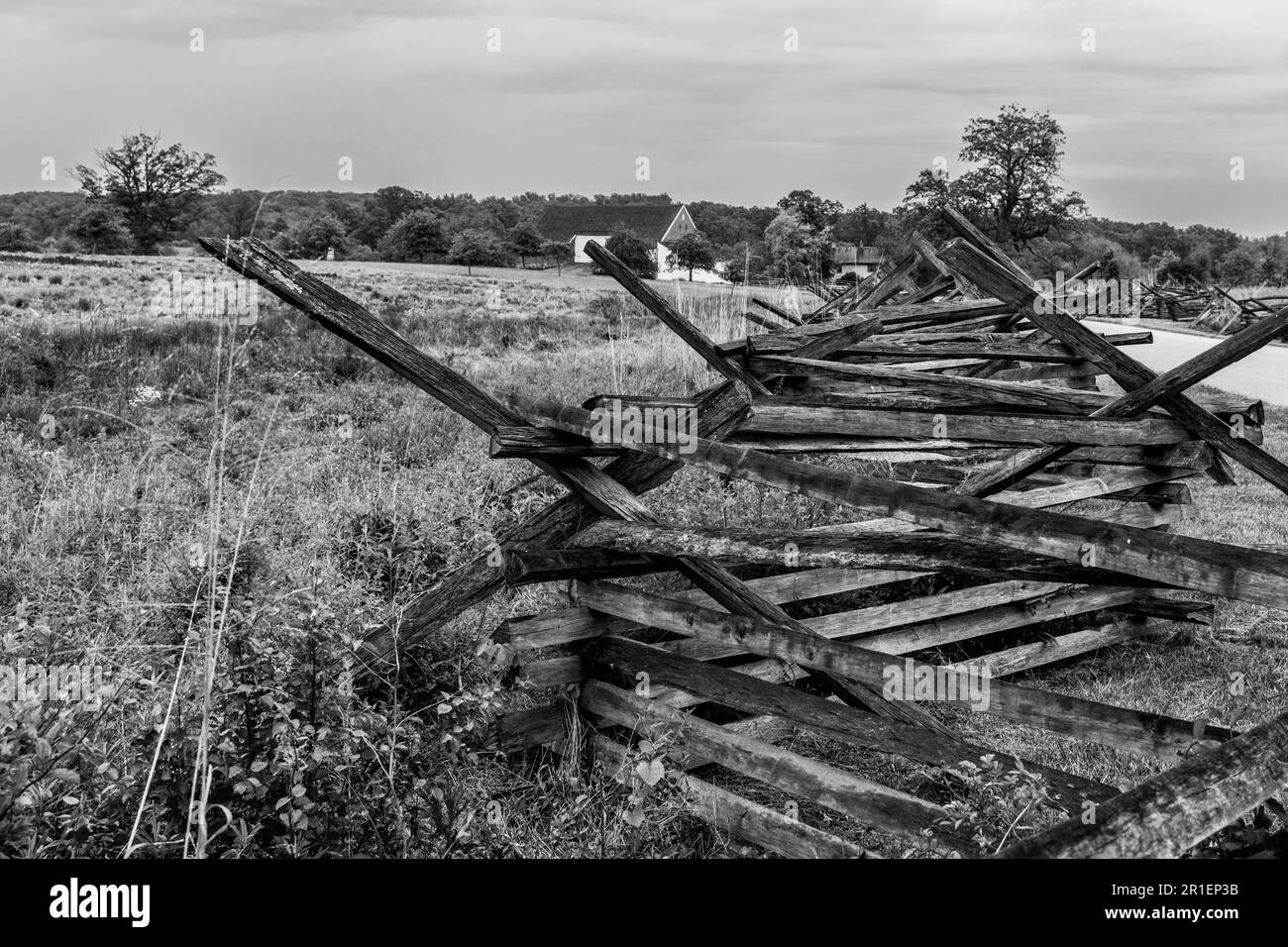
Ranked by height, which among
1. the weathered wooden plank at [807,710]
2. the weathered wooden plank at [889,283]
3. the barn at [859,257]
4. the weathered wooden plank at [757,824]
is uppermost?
the barn at [859,257]

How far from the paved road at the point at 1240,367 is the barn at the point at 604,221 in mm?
32392

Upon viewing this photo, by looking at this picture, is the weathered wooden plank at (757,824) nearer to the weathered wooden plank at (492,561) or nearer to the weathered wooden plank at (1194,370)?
the weathered wooden plank at (492,561)

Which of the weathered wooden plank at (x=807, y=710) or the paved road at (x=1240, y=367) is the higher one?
the paved road at (x=1240, y=367)

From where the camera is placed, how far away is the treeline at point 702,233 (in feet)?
112

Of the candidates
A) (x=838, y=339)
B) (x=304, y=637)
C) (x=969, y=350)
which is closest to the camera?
(x=304, y=637)

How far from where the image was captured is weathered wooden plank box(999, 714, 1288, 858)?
5.76 feet

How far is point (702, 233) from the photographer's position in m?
28.4

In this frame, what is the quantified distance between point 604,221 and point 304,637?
6282 centimetres

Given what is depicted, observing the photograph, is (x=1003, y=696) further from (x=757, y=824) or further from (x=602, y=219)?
(x=602, y=219)

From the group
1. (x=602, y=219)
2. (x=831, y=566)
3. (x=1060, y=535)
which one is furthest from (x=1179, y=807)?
(x=602, y=219)

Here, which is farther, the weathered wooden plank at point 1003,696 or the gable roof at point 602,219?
the gable roof at point 602,219

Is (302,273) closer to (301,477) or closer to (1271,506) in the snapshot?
(301,477)

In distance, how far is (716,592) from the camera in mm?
3703

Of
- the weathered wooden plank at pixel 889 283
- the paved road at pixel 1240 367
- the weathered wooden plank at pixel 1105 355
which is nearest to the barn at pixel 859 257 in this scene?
the paved road at pixel 1240 367
